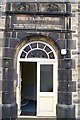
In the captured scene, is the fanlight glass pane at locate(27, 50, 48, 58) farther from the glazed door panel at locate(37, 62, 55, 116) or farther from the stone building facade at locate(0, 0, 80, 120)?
the stone building facade at locate(0, 0, 80, 120)

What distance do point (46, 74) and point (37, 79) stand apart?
36 cm

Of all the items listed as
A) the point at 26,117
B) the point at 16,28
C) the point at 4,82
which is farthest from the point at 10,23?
the point at 26,117

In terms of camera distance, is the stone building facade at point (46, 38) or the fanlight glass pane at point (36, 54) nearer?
the stone building facade at point (46, 38)

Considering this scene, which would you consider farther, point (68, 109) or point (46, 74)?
point (46, 74)

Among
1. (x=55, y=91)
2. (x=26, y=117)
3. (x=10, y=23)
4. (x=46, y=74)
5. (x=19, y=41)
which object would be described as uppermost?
(x=10, y=23)

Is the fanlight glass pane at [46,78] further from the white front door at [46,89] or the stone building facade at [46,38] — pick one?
the stone building facade at [46,38]

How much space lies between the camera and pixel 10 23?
9.00 m

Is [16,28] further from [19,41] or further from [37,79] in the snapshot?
[37,79]

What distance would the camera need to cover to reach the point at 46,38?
30.0 feet

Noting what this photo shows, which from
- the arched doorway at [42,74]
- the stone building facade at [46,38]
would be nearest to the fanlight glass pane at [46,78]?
the arched doorway at [42,74]

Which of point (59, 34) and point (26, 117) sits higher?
point (59, 34)

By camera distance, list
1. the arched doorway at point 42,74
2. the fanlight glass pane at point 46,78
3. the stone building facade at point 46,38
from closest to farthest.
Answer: the stone building facade at point 46,38 < the arched doorway at point 42,74 < the fanlight glass pane at point 46,78

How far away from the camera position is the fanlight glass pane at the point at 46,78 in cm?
930

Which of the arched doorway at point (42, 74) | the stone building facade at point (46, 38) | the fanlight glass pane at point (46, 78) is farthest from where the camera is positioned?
the fanlight glass pane at point (46, 78)
